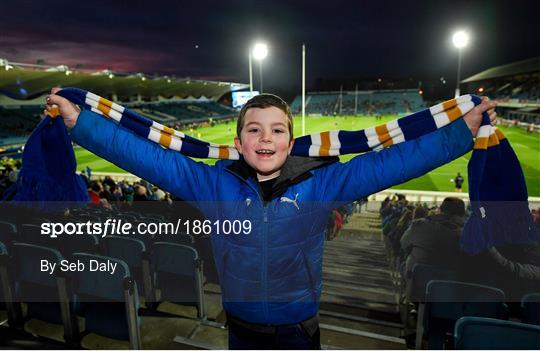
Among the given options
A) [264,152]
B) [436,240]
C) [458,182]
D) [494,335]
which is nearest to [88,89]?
[458,182]

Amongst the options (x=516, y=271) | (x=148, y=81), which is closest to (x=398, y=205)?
(x=516, y=271)

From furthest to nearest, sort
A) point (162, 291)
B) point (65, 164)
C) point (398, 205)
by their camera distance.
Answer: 1. point (398, 205)
2. point (162, 291)
3. point (65, 164)

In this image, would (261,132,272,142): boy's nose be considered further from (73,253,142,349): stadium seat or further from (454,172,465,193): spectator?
(454,172,465,193): spectator

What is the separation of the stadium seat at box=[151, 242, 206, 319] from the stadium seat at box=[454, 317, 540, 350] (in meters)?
2.57

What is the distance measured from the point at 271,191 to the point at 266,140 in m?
0.31

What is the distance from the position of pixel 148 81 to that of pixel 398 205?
163 ft

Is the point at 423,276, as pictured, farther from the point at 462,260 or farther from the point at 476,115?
the point at 476,115

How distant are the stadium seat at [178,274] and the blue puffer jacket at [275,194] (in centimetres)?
189

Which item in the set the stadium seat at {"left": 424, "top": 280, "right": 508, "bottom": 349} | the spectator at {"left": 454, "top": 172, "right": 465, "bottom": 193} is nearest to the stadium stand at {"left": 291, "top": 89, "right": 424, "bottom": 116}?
the spectator at {"left": 454, "top": 172, "right": 465, "bottom": 193}

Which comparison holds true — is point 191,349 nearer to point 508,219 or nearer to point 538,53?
point 508,219

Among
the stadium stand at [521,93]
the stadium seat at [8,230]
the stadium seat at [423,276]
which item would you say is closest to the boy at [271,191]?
the stadium seat at [423,276]

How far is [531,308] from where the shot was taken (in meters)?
3.02

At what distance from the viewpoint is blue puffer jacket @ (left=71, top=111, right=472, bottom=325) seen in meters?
→ 2.03

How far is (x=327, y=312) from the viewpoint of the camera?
171 inches
